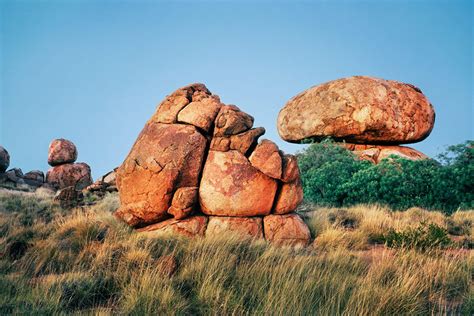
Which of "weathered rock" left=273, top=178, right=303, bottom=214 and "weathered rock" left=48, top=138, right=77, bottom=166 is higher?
"weathered rock" left=48, top=138, right=77, bottom=166

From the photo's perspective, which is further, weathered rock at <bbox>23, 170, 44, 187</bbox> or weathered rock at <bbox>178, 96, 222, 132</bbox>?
weathered rock at <bbox>23, 170, 44, 187</bbox>

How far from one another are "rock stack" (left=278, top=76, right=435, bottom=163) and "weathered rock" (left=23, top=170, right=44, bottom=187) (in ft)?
70.6

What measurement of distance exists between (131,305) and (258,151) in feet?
17.1

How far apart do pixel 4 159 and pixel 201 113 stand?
27.0m

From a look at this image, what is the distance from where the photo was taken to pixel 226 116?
925 centimetres

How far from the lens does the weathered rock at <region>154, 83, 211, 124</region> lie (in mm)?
9711

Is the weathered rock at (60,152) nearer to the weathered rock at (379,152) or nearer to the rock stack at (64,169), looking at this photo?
the rock stack at (64,169)

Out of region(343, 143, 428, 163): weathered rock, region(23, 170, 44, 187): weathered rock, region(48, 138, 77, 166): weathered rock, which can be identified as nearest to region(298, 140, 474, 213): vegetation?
region(343, 143, 428, 163): weathered rock

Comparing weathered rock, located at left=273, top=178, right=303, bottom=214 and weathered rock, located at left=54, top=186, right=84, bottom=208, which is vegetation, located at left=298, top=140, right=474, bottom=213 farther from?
weathered rock, located at left=54, top=186, right=84, bottom=208

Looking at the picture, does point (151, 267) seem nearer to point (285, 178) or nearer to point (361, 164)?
point (285, 178)

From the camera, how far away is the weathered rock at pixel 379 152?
21.3 meters

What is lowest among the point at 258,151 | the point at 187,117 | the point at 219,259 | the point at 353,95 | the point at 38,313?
the point at 38,313

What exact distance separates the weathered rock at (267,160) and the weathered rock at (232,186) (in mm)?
154

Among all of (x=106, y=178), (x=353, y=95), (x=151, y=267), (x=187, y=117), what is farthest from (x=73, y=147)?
(x=151, y=267)
